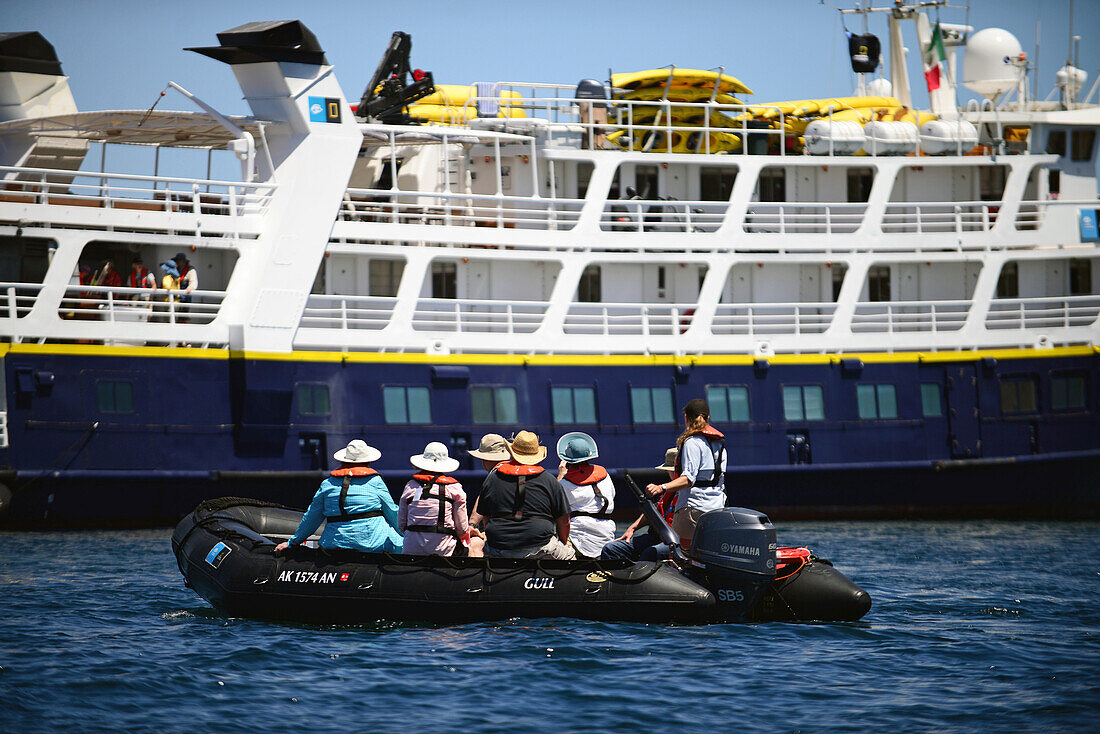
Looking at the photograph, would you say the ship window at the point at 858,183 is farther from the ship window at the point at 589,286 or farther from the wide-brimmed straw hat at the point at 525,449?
the wide-brimmed straw hat at the point at 525,449

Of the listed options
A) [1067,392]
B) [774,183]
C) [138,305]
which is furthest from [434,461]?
[1067,392]

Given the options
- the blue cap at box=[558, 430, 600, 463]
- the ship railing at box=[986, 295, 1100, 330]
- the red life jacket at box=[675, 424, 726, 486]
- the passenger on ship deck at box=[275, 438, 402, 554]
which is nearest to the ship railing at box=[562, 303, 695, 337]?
the ship railing at box=[986, 295, 1100, 330]

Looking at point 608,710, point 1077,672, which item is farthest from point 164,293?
point 1077,672

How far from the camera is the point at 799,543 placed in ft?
60.8

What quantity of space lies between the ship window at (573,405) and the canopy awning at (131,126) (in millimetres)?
6578

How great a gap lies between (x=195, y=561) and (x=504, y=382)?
29.3 ft

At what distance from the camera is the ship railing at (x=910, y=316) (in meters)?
23.0

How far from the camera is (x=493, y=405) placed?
20.8m

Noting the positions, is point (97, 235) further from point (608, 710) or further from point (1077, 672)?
point (1077, 672)

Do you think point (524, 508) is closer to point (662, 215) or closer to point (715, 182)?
point (662, 215)

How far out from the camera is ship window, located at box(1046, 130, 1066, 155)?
989 inches

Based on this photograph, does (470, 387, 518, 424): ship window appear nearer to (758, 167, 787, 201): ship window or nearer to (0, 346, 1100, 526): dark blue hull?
(0, 346, 1100, 526): dark blue hull

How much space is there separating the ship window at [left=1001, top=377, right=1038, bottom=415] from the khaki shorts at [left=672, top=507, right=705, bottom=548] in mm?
12862

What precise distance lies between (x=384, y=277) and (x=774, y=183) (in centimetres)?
789
